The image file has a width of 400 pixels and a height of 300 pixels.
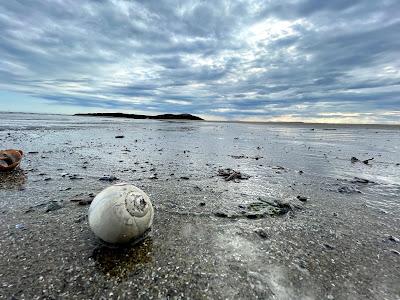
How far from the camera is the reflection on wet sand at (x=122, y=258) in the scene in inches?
114

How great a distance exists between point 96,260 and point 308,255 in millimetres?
2721

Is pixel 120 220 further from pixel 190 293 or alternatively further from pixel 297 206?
pixel 297 206

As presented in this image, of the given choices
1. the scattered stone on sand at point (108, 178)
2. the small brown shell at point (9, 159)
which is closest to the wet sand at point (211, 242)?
the scattered stone on sand at point (108, 178)

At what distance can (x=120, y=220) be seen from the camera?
10.3 ft

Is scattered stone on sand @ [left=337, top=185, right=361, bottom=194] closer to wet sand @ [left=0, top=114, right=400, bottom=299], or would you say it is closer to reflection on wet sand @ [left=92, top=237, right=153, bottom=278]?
wet sand @ [left=0, top=114, right=400, bottom=299]

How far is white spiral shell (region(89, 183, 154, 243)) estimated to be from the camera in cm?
314

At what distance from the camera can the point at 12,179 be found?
632 centimetres

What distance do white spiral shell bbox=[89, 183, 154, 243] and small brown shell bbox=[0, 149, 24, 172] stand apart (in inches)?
204

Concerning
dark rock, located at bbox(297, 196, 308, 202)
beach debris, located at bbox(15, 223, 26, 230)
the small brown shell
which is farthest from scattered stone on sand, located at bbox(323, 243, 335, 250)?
the small brown shell

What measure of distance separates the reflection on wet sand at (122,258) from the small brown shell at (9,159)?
17.7 feet

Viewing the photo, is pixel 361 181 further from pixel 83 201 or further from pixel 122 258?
pixel 83 201

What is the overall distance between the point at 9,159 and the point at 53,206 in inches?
163

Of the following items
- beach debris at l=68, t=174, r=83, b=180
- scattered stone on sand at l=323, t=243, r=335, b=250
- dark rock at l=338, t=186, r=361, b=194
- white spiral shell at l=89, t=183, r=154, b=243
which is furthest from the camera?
beach debris at l=68, t=174, r=83, b=180

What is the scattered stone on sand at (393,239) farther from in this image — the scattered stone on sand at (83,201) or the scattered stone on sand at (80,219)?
the scattered stone on sand at (83,201)
